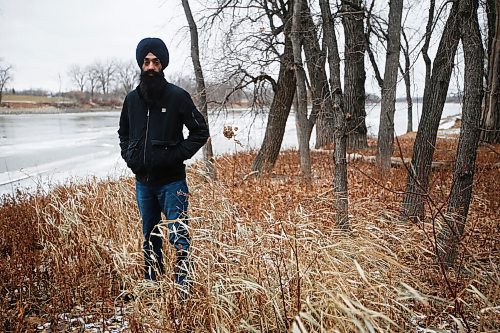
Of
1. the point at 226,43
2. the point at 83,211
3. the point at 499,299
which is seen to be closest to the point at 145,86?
the point at 83,211

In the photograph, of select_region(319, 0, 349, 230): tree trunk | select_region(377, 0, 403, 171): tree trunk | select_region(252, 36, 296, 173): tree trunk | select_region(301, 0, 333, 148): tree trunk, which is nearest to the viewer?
select_region(319, 0, 349, 230): tree trunk

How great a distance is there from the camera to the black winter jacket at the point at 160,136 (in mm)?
3275

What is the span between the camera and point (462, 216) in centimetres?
358

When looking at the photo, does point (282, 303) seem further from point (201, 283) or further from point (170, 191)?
point (170, 191)

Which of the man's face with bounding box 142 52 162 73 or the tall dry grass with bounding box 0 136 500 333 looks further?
the man's face with bounding box 142 52 162 73

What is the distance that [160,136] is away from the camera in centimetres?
329

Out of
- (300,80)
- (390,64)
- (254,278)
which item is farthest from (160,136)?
(390,64)

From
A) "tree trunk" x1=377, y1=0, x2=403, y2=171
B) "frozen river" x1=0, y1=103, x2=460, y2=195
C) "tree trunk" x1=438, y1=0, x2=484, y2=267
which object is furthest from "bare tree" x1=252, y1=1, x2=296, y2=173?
"tree trunk" x1=438, y1=0, x2=484, y2=267

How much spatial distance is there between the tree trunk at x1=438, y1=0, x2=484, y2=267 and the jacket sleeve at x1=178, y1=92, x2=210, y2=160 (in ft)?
7.34

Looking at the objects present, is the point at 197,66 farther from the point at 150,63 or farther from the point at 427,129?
the point at 150,63

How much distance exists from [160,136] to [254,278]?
1375 mm

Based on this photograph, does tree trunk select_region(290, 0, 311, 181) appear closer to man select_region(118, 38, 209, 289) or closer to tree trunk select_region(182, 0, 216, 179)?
tree trunk select_region(182, 0, 216, 179)

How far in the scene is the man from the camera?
3.27 metres

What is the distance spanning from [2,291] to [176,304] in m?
1.91
